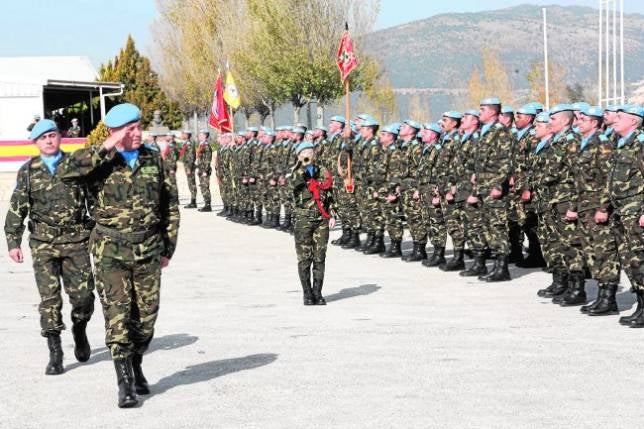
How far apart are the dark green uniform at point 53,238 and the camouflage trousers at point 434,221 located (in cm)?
701

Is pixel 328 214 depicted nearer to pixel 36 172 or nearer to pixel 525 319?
pixel 525 319

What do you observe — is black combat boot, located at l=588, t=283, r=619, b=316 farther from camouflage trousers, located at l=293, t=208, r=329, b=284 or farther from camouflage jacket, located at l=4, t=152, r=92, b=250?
camouflage jacket, located at l=4, t=152, r=92, b=250

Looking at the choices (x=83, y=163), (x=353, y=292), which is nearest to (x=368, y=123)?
(x=353, y=292)

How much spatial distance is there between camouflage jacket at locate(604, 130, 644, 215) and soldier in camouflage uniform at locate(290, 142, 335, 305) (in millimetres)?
3049

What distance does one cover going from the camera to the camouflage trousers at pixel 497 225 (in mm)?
13203

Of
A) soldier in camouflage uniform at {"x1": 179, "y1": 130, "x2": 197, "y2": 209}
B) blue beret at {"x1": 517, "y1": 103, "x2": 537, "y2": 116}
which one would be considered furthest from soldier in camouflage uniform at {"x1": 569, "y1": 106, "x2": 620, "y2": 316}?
soldier in camouflage uniform at {"x1": 179, "y1": 130, "x2": 197, "y2": 209}

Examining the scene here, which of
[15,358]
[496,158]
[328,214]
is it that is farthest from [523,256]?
[15,358]

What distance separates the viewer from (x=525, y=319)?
410 inches

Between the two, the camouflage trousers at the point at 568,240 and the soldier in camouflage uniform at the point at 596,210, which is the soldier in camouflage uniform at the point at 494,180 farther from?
the soldier in camouflage uniform at the point at 596,210

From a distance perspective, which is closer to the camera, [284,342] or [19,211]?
[19,211]

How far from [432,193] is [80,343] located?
23.2ft

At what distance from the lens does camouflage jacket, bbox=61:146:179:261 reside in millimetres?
7066

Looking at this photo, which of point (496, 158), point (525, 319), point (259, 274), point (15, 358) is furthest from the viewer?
point (259, 274)

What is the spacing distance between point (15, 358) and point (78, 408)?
201cm
